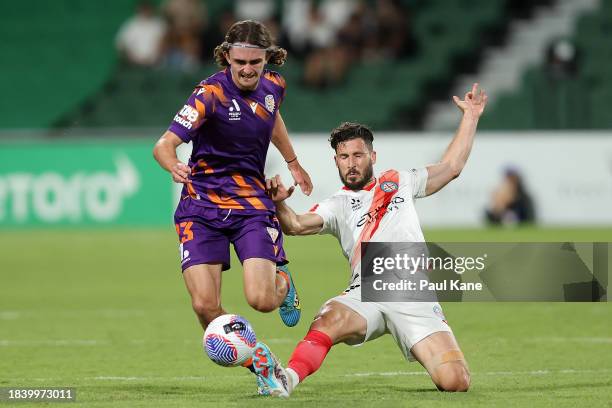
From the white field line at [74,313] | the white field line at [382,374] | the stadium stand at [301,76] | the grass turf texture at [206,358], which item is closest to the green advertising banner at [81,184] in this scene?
the stadium stand at [301,76]

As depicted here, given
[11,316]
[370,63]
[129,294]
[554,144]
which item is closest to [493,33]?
[370,63]

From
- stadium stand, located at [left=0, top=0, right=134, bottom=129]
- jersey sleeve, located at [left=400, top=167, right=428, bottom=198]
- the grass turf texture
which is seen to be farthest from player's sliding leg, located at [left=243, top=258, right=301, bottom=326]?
stadium stand, located at [left=0, top=0, right=134, bottom=129]

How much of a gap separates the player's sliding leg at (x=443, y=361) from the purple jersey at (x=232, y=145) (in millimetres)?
1278

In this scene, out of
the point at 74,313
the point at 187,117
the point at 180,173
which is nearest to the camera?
the point at 180,173

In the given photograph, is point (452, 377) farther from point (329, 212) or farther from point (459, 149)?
point (459, 149)

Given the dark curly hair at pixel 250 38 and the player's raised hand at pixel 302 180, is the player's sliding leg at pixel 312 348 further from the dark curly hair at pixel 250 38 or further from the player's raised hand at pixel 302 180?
the dark curly hair at pixel 250 38

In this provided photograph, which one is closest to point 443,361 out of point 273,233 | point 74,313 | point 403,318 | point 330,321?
point 403,318

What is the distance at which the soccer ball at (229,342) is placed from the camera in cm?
645

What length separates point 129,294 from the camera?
12836mm

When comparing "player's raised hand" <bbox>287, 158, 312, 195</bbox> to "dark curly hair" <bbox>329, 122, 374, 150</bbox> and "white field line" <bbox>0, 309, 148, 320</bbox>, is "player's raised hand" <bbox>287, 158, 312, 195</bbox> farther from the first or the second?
"white field line" <bbox>0, 309, 148, 320</bbox>

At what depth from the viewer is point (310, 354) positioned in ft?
22.4

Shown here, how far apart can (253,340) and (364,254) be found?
3.56 ft

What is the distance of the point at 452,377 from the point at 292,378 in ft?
3.00

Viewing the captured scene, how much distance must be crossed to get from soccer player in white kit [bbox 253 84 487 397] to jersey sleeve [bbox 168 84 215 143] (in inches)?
22.0
